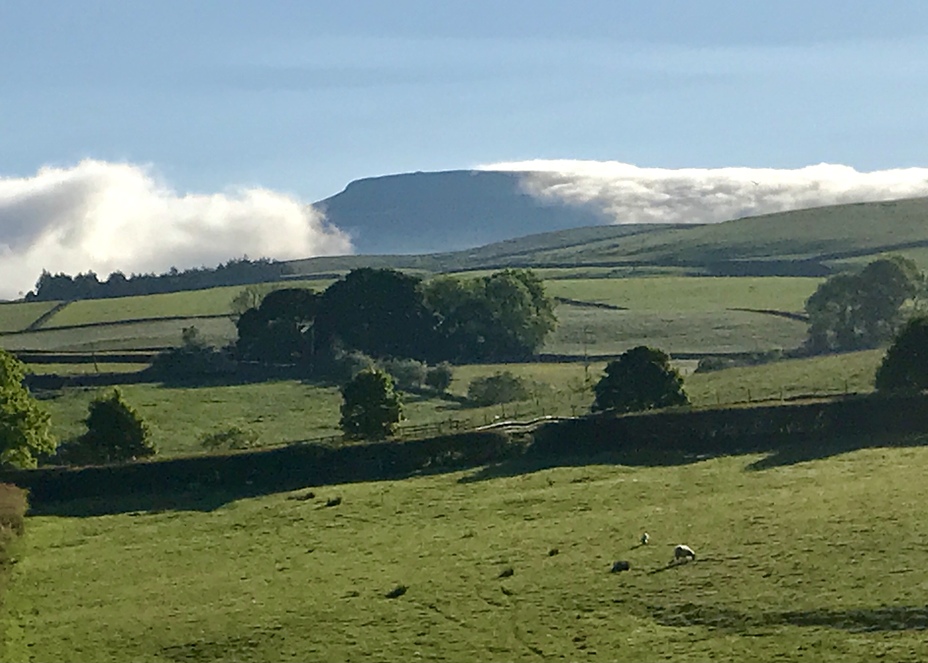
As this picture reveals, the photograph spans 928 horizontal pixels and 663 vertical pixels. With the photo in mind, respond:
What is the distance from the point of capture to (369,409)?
248ft

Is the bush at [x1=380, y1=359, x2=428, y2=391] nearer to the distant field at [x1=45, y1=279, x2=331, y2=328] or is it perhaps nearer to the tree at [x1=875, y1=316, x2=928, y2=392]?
the tree at [x1=875, y1=316, x2=928, y2=392]

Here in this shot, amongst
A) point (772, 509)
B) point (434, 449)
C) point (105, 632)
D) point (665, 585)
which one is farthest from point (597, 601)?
point (434, 449)

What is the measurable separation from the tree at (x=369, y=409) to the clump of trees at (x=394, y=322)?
44.3 metres

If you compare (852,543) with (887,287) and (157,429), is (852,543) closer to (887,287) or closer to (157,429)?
(157,429)

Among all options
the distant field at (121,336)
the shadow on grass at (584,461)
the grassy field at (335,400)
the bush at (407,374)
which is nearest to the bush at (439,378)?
the bush at (407,374)

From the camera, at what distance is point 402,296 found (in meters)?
131

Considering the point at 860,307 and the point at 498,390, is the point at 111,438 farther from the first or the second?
the point at 860,307

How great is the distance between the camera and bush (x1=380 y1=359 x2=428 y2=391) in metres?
113

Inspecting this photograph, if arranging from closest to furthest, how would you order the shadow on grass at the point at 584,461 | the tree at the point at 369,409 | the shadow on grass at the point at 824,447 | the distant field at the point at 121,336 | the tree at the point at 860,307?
the shadow on grass at the point at 824,447, the shadow on grass at the point at 584,461, the tree at the point at 369,409, the tree at the point at 860,307, the distant field at the point at 121,336

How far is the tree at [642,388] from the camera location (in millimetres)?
75875

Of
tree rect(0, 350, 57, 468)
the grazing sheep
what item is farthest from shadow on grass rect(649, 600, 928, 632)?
tree rect(0, 350, 57, 468)

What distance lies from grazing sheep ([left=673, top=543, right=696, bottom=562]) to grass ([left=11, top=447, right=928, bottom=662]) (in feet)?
1.06

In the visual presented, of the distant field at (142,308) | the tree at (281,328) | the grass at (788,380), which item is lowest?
the grass at (788,380)

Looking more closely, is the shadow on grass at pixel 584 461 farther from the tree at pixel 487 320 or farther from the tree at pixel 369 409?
the tree at pixel 487 320
